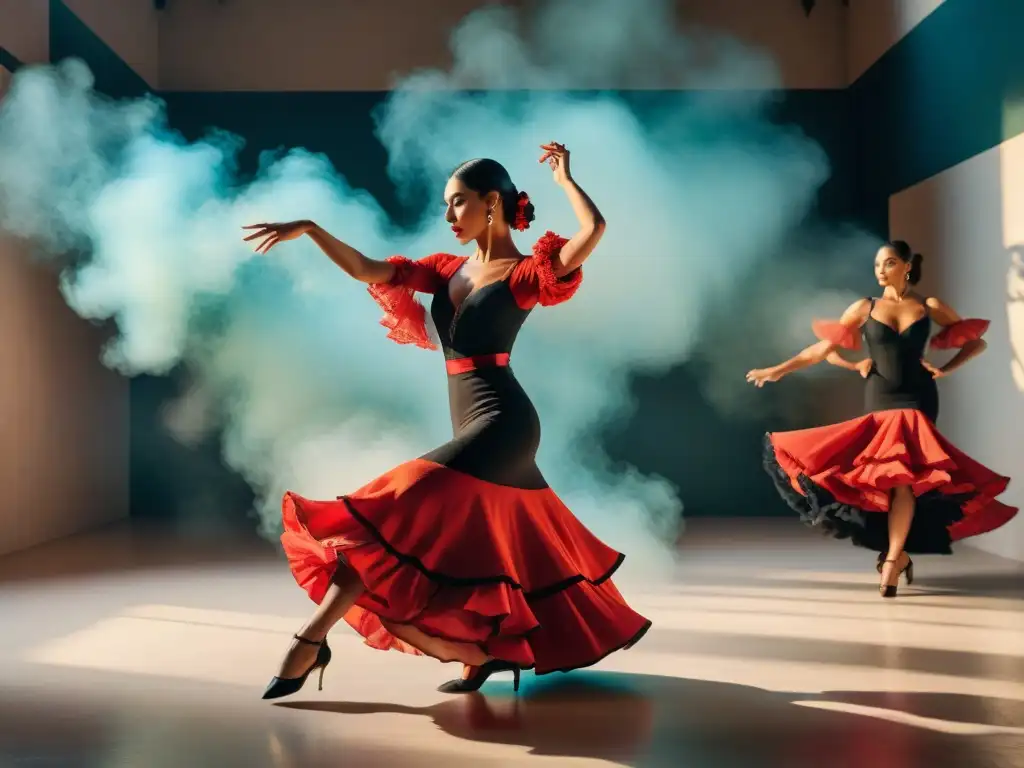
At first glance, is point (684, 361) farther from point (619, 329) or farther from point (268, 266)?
point (268, 266)

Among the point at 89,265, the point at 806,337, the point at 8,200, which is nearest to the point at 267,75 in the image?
the point at 89,265

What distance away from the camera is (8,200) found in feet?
20.3

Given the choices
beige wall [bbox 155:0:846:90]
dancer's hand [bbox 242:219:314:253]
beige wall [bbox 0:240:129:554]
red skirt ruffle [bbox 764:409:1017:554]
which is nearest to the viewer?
dancer's hand [bbox 242:219:314:253]

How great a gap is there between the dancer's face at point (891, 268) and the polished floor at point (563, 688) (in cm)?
124

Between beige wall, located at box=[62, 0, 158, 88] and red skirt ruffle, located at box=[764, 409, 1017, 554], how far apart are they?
4.86 metres

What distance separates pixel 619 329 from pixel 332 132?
2.42 m

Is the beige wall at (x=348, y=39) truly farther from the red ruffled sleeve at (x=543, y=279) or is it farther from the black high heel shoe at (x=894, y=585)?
the red ruffled sleeve at (x=543, y=279)

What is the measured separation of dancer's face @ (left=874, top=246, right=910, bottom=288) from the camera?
494cm

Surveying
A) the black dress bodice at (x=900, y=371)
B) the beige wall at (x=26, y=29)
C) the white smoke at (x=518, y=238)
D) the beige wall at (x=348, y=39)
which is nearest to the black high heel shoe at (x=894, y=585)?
the black dress bodice at (x=900, y=371)

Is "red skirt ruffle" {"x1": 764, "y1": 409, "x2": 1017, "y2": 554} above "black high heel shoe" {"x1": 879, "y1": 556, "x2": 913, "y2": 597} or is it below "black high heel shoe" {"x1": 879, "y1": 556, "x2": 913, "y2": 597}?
above

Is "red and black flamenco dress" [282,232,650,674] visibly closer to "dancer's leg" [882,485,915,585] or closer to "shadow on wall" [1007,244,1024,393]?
"dancer's leg" [882,485,915,585]

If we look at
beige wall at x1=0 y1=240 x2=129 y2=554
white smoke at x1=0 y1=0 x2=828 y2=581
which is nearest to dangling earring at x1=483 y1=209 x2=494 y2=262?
beige wall at x1=0 y1=240 x2=129 y2=554

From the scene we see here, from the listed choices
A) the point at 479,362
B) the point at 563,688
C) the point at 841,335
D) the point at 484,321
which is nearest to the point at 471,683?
the point at 563,688

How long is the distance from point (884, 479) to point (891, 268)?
879 mm
